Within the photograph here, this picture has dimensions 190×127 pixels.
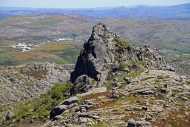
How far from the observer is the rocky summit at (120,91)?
51844 millimetres

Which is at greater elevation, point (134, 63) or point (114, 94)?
point (134, 63)


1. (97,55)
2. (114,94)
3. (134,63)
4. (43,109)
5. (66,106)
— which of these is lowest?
(43,109)

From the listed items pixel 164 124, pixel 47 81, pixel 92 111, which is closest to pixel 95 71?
pixel 92 111

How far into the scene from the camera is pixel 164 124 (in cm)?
4822

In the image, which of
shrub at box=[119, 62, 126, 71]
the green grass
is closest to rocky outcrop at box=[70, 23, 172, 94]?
shrub at box=[119, 62, 126, 71]

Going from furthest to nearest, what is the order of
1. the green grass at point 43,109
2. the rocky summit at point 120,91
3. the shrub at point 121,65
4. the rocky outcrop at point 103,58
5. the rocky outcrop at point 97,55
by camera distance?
the rocky outcrop at point 97,55 < the rocky outcrop at point 103,58 < the shrub at point 121,65 < the green grass at point 43,109 < the rocky summit at point 120,91

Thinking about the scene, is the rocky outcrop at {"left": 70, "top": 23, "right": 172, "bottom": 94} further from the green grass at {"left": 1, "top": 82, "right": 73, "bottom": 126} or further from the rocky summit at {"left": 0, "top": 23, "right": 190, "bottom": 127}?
the green grass at {"left": 1, "top": 82, "right": 73, "bottom": 126}

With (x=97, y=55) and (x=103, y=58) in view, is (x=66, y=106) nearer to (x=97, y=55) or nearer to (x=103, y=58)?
(x=103, y=58)

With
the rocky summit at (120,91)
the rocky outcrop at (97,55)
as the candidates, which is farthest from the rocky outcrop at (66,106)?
the rocky outcrop at (97,55)

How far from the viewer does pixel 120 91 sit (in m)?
65.8

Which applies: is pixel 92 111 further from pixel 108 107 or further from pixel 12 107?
pixel 12 107

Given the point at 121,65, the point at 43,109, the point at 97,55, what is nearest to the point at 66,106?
the point at 43,109

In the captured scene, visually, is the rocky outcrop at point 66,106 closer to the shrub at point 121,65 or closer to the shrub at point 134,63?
the shrub at point 121,65

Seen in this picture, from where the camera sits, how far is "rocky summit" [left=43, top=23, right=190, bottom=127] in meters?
51.8
